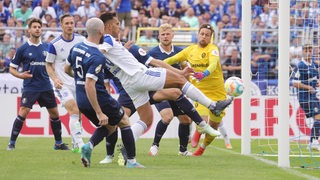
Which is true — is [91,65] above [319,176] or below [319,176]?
above

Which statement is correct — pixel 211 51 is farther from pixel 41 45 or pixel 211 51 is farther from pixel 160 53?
pixel 41 45

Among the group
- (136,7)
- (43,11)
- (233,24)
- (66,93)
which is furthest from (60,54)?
(136,7)

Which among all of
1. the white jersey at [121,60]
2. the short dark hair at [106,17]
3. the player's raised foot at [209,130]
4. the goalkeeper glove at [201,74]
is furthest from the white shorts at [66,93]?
the white jersey at [121,60]

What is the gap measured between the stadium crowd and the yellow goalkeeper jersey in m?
8.90

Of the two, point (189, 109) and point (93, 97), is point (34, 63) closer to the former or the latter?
point (189, 109)

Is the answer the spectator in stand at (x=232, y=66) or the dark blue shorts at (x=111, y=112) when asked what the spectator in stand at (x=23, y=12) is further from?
the dark blue shorts at (x=111, y=112)

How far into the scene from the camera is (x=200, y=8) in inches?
1152

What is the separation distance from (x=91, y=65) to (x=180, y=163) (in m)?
2.75

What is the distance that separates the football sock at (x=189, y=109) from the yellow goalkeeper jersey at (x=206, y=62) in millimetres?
1297

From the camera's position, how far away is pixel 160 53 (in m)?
15.9

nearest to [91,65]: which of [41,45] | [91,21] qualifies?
[91,21]

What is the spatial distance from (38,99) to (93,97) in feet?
19.9

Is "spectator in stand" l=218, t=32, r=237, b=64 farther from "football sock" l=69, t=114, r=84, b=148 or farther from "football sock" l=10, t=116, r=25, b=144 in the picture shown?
"football sock" l=69, t=114, r=84, b=148

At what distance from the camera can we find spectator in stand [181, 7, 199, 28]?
92.1 feet
